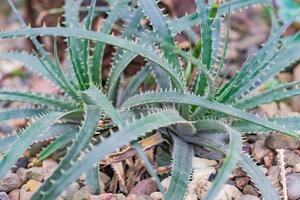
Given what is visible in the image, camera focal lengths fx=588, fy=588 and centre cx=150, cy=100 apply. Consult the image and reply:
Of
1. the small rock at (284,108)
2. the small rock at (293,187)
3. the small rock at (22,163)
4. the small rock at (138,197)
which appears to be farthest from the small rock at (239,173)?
the small rock at (22,163)

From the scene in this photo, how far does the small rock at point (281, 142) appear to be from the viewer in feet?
4.99

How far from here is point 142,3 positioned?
54.9 inches

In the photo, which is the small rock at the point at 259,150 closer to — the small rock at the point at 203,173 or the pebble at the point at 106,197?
the small rock at the point at 203,173

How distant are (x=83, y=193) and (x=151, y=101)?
271 mm

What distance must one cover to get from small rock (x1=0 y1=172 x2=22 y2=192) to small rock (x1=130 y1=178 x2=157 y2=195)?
294 mm

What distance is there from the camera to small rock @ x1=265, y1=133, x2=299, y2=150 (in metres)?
1.52

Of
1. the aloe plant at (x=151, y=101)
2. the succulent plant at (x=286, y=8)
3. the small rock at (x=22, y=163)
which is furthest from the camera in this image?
the succulent plant at (x=286, y=8)

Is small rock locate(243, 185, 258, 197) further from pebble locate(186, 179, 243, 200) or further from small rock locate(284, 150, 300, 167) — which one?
small rock locate(284, 150, 300, 167)

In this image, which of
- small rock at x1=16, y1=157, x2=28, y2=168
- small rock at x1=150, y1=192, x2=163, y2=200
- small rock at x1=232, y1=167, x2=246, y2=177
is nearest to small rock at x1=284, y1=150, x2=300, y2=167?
small rock at x1=232, y1=167, x2=246, y2=177

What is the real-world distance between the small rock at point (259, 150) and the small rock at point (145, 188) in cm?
29

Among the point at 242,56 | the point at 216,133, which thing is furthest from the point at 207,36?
the point at 242,56

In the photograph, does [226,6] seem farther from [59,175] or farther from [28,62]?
[59,175]

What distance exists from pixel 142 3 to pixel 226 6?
0.79ft

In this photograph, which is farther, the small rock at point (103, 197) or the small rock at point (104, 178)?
the small rock at point (104, 178)
